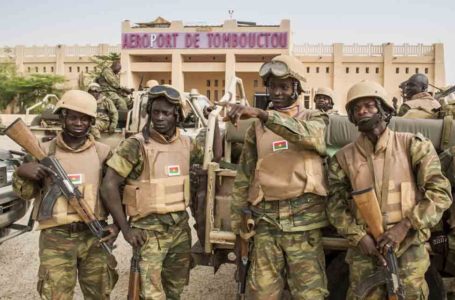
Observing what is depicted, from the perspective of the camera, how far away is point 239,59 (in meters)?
37.7

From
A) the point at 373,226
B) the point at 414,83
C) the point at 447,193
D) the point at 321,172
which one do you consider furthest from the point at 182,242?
the point at 414,83

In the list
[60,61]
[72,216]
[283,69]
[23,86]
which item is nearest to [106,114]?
[72,216]

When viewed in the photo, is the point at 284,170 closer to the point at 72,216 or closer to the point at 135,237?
the point at 135,237

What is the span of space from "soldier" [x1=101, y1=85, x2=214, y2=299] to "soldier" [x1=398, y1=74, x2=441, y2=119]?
2.22 metres

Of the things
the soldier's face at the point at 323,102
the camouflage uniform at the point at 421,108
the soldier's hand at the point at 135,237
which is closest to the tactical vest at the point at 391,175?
the soldier's hand at the point at 135,237

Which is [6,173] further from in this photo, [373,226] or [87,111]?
[373,226]

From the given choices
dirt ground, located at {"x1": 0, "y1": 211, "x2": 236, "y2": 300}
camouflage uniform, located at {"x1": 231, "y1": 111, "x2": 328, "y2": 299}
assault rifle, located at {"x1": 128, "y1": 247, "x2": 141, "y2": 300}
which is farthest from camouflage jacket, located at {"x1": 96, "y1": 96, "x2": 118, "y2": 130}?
camouflage uniform, located at {"x1": 231, "y1": 111, "x2": 328, "y2": 299}

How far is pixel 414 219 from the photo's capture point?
2.53m

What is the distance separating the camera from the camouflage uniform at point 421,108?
406 cm

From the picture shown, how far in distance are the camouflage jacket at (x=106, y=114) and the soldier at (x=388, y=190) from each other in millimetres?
6223

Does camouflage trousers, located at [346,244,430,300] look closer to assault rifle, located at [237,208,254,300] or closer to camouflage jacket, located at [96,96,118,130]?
assault rifle, located at [237,208,254,300]

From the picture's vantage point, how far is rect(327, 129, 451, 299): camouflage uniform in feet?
8.32

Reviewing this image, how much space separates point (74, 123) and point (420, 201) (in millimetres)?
2166

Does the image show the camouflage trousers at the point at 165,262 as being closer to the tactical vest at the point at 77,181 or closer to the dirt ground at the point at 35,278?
the tactical vest at the point at 77,181
